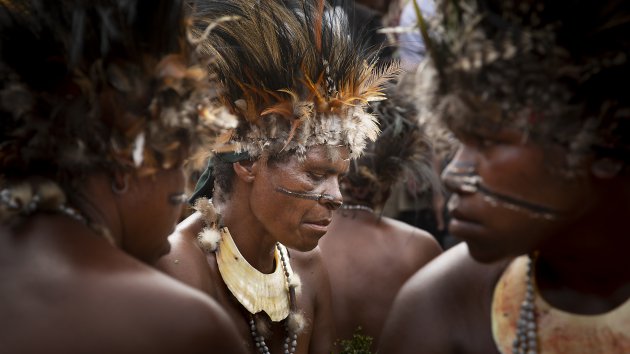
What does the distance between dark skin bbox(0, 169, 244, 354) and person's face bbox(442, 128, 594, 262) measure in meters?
0.83

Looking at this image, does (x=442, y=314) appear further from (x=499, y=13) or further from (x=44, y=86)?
(x=44, y=86)

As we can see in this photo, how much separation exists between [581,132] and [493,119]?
250 millimetres

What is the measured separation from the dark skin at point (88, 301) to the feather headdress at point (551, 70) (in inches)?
40.2

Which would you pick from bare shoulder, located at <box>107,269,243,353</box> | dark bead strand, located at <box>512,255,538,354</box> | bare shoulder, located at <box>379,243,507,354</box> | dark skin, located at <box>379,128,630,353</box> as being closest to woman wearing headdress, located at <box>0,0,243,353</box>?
bare shoulder, located at <box>107,269,243,353</box>

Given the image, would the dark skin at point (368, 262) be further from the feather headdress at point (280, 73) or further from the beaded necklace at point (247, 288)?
the feather headdress at point (280, 73)

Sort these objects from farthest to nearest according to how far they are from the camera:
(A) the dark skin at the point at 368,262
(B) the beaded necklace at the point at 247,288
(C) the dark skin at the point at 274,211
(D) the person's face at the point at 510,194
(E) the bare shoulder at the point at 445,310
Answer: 1. (A) the dark skin at the point at 368,262
2. (C) the dark skin at the point at 274,211
3. (B) the beaded necklace at the point at 247,288
4. (E) the bare shoulder at the point at 445,310
5. (D) the person's face at the point at 510,194

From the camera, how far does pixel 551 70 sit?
6.54 ft

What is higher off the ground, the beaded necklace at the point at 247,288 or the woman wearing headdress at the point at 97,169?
the woman wearing headdress at the point at 97,169

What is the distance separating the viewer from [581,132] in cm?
203

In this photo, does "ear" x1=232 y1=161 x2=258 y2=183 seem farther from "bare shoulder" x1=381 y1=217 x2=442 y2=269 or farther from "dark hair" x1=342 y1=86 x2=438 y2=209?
"bare shoulder" x1=381 y1=217 x2=442 y2=269

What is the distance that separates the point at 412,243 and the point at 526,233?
107 inches

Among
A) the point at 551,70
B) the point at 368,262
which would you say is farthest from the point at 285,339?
the point at 551,70

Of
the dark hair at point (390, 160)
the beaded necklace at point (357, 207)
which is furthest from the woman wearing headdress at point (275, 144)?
the beaded necklace at point (357, 207)

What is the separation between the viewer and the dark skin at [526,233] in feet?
6.85
